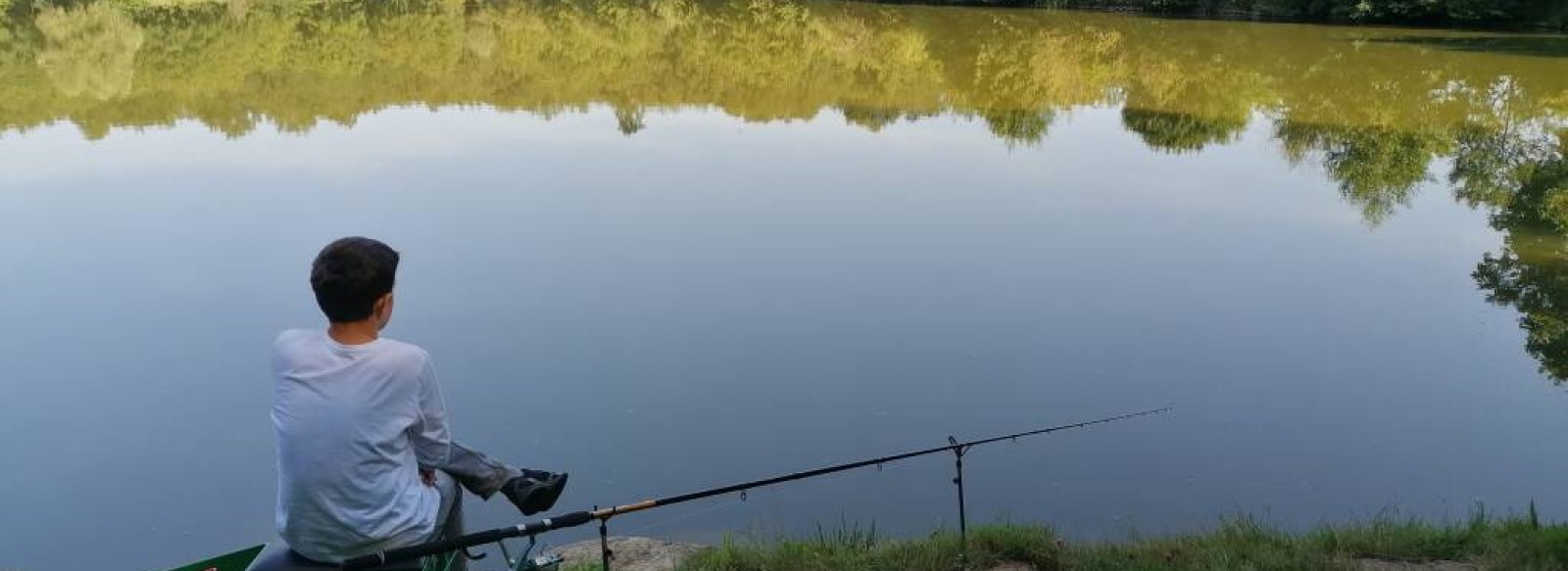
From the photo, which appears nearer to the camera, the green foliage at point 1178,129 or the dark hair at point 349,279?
the dark hair at point 349,279

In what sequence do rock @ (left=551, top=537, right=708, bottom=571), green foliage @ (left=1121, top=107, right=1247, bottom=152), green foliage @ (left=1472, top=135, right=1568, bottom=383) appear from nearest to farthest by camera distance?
rock @ (left=551, top=537, right=708, bottom=571)
green foliage @ (left=1472, top=135, right=1568, bottom=383)
green foliage @ (left=1121, top=107, right=1247, bottom=152)

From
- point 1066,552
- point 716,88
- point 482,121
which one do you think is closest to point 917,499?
point 1066,552

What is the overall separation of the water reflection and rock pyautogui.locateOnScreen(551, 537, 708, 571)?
4247mm

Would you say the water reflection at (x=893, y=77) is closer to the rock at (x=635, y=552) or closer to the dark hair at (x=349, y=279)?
the rock at (x=635, y=552)

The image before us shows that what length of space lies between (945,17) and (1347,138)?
1625cm

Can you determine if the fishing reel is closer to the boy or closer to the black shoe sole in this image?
the black shoe sole

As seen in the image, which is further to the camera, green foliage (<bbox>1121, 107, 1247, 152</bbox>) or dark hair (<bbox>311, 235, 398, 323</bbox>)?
green foliage (<bbox>1121, 107, 1247, 152</bbox>)

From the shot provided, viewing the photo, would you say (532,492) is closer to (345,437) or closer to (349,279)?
(345,437)

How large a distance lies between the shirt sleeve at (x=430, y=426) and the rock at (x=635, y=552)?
3.49 feet

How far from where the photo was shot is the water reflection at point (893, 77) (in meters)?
10.2

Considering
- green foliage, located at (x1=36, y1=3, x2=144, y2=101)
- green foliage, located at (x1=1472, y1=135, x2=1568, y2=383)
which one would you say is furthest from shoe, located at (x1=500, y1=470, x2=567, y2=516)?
green foliage, located at (x1=36, y1=3, x2=144, y2=101)

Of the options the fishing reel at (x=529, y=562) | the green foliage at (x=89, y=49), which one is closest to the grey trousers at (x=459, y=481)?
the fishing reel at (x=529, y=562)

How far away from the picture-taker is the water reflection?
10.2 meters

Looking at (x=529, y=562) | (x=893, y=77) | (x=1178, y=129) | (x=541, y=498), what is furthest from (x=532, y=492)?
(x=893, y=77)
